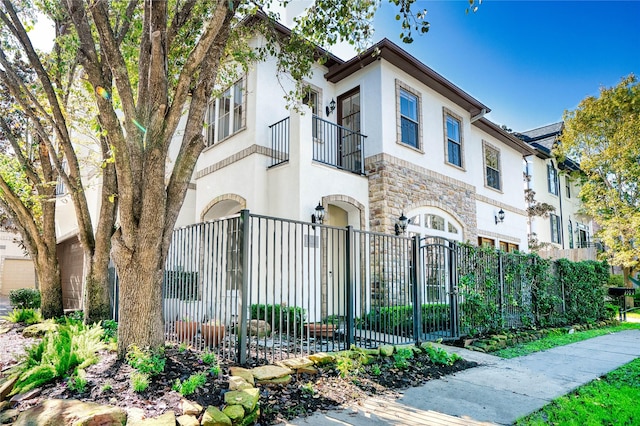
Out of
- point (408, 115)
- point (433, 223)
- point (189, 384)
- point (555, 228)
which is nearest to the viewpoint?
point (189, 384)

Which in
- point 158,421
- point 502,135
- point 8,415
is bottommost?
point 8,415

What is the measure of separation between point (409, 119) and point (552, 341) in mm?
6873

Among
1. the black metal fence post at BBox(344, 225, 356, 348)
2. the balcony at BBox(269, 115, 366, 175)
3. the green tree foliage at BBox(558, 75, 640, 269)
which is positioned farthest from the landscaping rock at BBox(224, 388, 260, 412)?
the green tree foliage at BBox(558, 75, 640, 269)

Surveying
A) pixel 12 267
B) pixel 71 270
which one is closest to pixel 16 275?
pixel 12 267

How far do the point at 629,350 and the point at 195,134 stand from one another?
886cm

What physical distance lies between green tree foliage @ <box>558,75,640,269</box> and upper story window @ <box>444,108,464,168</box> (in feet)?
25.2

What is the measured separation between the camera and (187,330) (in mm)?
6148

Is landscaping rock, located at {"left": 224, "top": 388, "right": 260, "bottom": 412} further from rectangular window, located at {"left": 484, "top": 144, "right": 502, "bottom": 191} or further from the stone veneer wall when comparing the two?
rectangular window, located at {"left": 484, "top": 144, "right": 502, "bottom": 191}

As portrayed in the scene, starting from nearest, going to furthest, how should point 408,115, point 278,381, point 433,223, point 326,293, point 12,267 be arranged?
point 278,381, point 326,293, point 408,115, point 433,223, point 12,267

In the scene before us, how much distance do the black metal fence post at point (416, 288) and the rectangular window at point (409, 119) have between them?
Answer: 17.0 feet

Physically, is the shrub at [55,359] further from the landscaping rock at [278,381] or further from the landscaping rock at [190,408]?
the landscaping rock at [278,381]

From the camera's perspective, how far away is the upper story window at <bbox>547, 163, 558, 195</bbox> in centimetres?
2098

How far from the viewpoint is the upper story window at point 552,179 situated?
20983mm

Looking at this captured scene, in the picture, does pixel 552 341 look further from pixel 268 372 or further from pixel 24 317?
pixel 24 317
